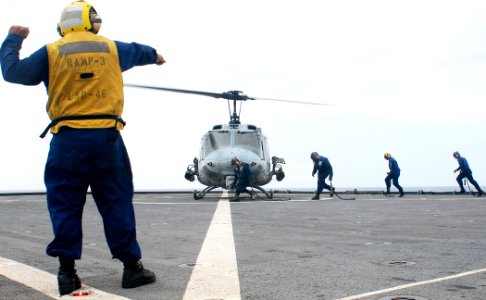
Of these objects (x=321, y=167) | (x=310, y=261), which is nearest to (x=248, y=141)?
(x=321, y=167)

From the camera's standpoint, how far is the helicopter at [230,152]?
18438 mm

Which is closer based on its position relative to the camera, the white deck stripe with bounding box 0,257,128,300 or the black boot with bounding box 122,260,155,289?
the white deck stripe with bounding box 0,257,128,300

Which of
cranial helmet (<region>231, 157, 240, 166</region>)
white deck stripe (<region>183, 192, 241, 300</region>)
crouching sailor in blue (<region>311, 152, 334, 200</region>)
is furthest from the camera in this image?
crouching sailor in blue (<region>311, 152, 334, 200</region>)

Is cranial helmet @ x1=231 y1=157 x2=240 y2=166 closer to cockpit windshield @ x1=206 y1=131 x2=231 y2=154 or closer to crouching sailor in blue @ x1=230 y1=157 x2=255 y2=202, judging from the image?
crouching sailor in blue @ x1=230 y1=157 x2=255 y2=202

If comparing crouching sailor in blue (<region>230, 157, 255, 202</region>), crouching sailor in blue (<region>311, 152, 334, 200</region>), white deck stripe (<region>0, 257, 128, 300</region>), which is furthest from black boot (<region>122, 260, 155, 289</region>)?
crouching sailor in blue (<region>311, 152, 334, 200</region>)

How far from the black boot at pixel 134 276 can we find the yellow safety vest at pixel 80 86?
3.02ft

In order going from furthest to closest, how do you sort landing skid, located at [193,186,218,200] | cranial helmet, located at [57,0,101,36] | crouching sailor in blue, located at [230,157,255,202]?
landing skid, located at [193,186,218,200]
crouching sailor in blue, located at [230,157,255,202]
cranial helmet, located at [57,0,101,36]

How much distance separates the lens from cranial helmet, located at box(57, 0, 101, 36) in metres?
3.50

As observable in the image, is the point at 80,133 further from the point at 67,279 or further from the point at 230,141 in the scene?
the point at 230,141

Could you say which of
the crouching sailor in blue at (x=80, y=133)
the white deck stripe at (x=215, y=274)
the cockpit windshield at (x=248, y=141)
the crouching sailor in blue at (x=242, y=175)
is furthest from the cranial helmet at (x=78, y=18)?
the cockpit windshield at (x=248, y=141)

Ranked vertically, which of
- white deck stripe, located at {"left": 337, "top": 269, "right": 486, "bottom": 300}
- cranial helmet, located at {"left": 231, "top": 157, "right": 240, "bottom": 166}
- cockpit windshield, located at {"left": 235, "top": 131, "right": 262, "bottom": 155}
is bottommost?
white deck stripe, located at {"left": 337, "top": 269, "right": 486, "bottom": 300}

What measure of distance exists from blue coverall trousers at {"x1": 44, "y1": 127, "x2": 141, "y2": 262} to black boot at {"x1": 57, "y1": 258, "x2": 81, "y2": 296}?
0.05m

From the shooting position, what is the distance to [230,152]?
730 inches

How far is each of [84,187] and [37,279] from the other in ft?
2.31
